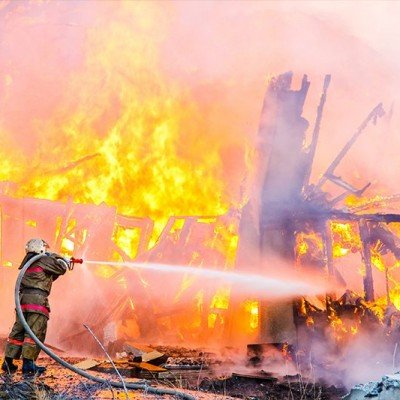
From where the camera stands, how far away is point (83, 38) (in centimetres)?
2108

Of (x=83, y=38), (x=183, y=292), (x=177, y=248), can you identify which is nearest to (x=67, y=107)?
(x=83, y=38)

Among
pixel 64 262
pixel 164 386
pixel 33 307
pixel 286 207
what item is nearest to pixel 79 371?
pixel 33 307

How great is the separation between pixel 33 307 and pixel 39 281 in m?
0.36

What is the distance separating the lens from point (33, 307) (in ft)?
19.4

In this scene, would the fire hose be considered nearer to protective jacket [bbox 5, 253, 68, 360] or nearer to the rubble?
protective jacket [bbox 5, 253, 68, 360]

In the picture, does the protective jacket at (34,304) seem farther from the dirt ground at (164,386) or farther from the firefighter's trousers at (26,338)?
the dirt ground at (164,386)

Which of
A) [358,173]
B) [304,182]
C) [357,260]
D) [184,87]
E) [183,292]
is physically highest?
[184,87]

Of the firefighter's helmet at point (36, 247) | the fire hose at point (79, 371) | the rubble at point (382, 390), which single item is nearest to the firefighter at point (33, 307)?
the firefighter's helmet at point (36, 247)

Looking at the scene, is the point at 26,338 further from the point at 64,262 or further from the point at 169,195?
the point at 169,195

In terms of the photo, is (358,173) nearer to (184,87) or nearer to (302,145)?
(302,145)

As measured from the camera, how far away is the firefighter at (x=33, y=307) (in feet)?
19.0

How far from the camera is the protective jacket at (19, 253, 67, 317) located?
596 centimetres

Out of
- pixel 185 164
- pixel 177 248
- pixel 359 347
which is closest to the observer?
pixel 359 347

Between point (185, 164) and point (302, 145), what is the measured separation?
7.58 metres
